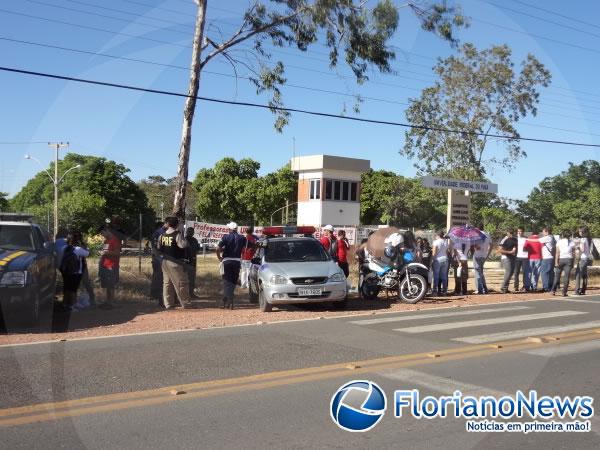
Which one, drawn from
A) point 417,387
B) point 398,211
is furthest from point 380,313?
point 398,211

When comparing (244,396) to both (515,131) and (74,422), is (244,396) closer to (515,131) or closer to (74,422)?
(74,422)

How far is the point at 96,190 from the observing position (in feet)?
220

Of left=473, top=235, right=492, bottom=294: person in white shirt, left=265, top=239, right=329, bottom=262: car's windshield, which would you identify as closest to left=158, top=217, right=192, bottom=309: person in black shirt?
left=265, top=239, right=329, bottom=262: car's windshield

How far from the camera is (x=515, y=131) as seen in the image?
3319 cm

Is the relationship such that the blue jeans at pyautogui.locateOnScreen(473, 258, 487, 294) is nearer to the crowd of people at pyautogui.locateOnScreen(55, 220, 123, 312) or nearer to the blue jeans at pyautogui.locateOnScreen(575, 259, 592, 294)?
the blue jeans at pyautogui.locateOnScreen(575, 259, 592, 294)

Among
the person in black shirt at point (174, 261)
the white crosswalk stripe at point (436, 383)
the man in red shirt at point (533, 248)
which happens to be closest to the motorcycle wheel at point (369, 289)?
the person in black shirt at point (174, 261)

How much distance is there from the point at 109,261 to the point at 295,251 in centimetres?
397

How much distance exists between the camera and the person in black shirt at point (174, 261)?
12695mm

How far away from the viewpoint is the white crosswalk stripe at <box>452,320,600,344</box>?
9.48 m

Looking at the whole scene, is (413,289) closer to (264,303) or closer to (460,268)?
(460,268)

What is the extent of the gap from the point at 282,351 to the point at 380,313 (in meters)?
4.62

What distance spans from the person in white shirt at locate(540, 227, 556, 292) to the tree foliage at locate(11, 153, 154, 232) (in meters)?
48.8

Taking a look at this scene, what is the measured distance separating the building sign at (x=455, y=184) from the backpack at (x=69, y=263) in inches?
512

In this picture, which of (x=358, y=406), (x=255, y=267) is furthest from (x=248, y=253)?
(x=358, y=406)
